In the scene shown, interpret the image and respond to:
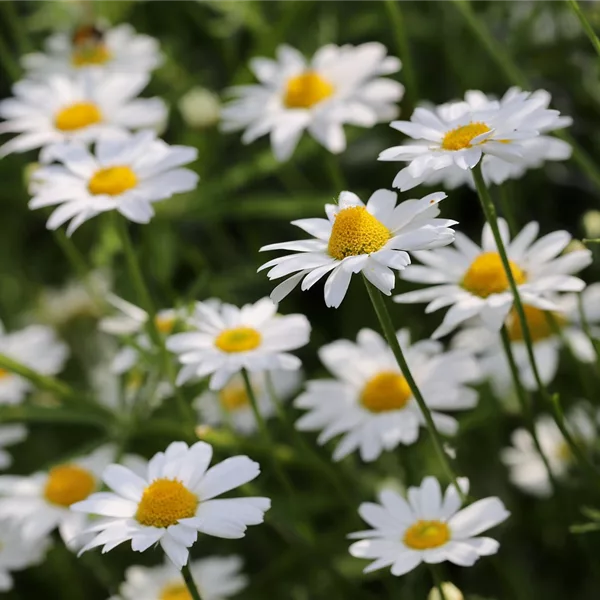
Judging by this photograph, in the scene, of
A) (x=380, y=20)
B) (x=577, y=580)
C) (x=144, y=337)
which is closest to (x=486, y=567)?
(x=577, y=580)

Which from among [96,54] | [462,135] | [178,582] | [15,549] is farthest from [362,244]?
[96,54]

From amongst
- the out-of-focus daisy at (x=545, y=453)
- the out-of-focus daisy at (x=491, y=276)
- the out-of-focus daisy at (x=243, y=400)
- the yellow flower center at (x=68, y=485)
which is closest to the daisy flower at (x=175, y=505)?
the out-of-focus daisy at (x=491, y=276)

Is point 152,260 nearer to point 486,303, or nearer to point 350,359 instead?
point 350,359

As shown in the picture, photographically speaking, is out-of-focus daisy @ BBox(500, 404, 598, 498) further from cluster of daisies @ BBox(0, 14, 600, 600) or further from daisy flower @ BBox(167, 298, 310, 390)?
daisy flower @ BBox(167, 298, 310, 390)

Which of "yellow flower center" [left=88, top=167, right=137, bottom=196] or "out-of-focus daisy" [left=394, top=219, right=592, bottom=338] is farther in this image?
"yellow flower center" [left=88, top=167, right=137, bottom=196]

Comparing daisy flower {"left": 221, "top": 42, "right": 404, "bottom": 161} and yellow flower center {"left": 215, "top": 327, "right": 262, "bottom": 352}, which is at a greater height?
daisy flower {"left": 221, "top": 42, "right": 404, "bottom": 161}

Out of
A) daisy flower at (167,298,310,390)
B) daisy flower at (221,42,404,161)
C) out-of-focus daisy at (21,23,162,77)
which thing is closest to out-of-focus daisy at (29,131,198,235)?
daisy flower at (167,298,310,390)
